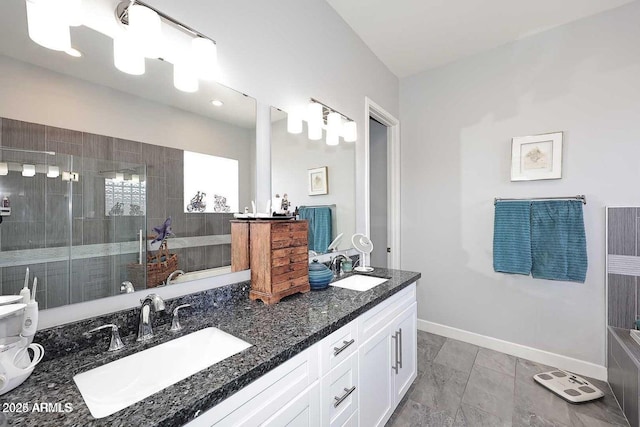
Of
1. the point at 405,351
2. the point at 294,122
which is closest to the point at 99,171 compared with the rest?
the point at 294,122

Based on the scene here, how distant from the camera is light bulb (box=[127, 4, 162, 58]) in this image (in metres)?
1.01

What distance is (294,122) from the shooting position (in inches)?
70.6

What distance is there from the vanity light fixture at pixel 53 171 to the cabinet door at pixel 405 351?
175cm

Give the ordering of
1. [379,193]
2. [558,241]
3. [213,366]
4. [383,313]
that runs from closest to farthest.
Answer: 1. [213,366]
2. [383,313]
3. [558,241]
4. [379,193]

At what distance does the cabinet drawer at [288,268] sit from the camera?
1.37 meters

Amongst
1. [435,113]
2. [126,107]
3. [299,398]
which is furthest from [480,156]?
[126,107]

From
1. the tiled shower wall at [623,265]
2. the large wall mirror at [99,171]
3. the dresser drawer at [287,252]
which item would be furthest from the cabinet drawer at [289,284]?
the tiled shower wall at [623,265]

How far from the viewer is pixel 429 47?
264cm

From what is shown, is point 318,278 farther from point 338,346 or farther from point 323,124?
point 323,124

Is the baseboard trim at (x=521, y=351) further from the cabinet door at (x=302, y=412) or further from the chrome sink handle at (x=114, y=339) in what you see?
the chrome sink handle at (x=114, y=339)

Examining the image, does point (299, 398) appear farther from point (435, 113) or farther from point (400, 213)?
point (435, 113)

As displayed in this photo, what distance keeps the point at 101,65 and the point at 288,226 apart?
39.3 inches

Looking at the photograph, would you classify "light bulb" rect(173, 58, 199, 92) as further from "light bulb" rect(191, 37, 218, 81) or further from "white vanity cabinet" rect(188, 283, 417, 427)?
"white vanity cabinet" rect(188, 283, 417, 427)

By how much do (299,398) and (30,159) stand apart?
1.18 m
